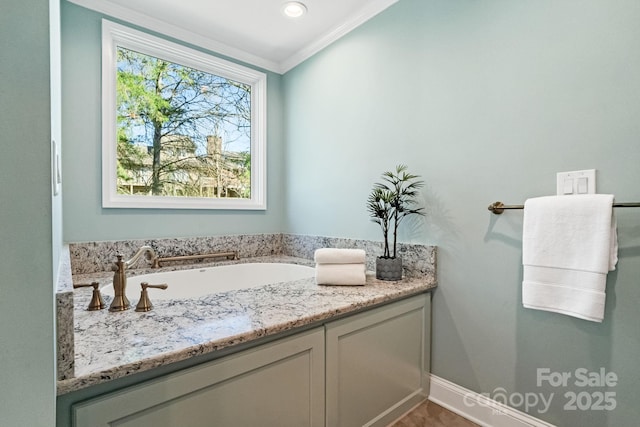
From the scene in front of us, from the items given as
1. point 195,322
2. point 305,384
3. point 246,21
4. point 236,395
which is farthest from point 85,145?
point 305,384

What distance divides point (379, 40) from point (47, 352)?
2.19 m

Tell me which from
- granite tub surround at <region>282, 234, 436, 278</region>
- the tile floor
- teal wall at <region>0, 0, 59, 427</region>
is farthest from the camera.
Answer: granite tub surround at <region>282, 234, 436, 278</region>

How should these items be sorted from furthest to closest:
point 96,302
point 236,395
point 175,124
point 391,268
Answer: point 175,124, point 391,268, point 96,302, point 236,395

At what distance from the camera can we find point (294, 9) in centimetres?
196

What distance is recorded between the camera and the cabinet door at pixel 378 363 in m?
1.22

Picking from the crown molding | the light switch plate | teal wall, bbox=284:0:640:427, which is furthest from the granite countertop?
the crown molding

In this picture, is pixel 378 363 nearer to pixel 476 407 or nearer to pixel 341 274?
pixel 341 274

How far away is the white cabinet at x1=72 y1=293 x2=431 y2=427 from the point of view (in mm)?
795

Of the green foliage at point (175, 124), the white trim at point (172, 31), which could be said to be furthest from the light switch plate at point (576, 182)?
the white trim at point (172, 31)

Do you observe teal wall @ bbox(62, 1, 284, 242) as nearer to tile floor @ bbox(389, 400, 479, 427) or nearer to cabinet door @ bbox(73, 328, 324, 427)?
cabinet door @ bbox(73, 328, 324, 427)

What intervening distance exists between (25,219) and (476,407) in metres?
1.90

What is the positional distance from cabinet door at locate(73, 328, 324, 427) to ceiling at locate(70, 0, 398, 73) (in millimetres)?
2037

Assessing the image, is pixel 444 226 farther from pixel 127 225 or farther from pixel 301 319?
pixel 127 225

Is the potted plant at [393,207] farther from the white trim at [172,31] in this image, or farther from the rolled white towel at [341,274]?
the white trim at [172,31]
